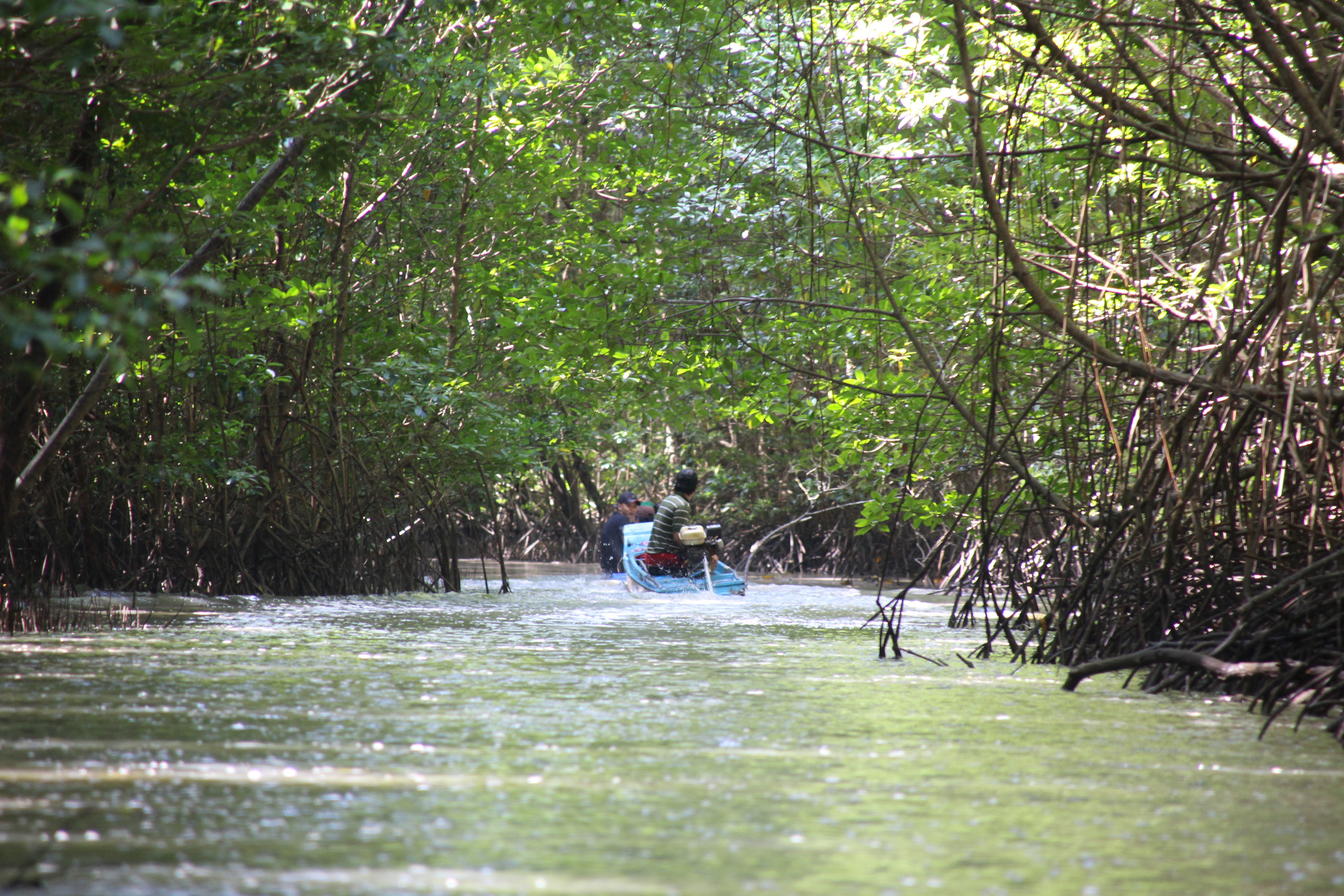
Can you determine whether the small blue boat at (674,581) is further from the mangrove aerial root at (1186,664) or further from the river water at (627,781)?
the mangrove aerial root at (1186,664)

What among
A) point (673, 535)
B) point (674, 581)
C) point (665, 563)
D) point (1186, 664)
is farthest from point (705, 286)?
point (1186, 664)

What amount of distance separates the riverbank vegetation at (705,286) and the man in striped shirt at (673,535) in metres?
0.90

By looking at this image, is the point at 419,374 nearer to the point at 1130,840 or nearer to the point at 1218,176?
the point at 1218,176

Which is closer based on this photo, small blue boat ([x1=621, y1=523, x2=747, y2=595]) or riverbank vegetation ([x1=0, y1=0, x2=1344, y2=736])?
riverbank vegetation ([x1=0, y1=0, x2=1344, y2=736])

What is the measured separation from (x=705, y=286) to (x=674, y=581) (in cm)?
297

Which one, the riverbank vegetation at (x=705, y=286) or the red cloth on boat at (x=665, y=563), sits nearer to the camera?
the riverbank vegetation at (x=705, y=286)

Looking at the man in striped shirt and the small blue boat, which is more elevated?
the man in striped shirt

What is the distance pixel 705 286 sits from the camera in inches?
491

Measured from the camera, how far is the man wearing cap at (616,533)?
1501 cm

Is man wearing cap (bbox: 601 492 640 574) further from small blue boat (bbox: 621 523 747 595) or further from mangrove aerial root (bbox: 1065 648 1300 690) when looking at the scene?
mangrove aerial root (bbox: 1065 648 1300 690)

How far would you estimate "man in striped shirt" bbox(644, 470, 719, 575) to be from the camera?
11.1m

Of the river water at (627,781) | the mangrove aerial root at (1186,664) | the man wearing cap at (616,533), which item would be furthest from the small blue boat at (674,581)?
the mangrove aerial root at (1186,664)

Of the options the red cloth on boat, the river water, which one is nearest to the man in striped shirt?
the red cloth on boat

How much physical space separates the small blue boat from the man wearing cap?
2.95 m
